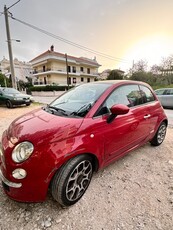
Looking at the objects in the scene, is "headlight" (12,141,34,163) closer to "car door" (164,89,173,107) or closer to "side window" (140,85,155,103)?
"side window" (140,85,155,103)

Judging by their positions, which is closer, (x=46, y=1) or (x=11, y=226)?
(x=11, y=226)

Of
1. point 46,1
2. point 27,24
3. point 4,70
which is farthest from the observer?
point 4,70

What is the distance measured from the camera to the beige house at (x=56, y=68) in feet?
100

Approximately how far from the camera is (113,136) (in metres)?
1.97

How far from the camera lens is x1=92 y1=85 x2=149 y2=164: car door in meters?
1.91

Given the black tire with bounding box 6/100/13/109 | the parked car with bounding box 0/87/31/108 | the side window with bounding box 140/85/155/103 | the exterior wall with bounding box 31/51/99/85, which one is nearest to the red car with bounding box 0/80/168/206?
the side window with bounding box 140/85/155/103

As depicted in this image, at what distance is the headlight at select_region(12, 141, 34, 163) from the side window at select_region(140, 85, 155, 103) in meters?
2.30

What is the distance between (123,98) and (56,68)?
31.7 meters

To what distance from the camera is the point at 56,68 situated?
31.2 m

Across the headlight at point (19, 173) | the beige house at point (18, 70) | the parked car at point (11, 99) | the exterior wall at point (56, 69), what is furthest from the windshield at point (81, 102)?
the beige house at point (18, 70)

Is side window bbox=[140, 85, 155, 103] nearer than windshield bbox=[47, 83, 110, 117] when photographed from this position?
No

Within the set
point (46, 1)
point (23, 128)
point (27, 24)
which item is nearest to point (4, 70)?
point (27, 24)

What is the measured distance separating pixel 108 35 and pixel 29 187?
15105 millimetres

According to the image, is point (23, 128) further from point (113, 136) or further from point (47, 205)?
point (113, 136)
